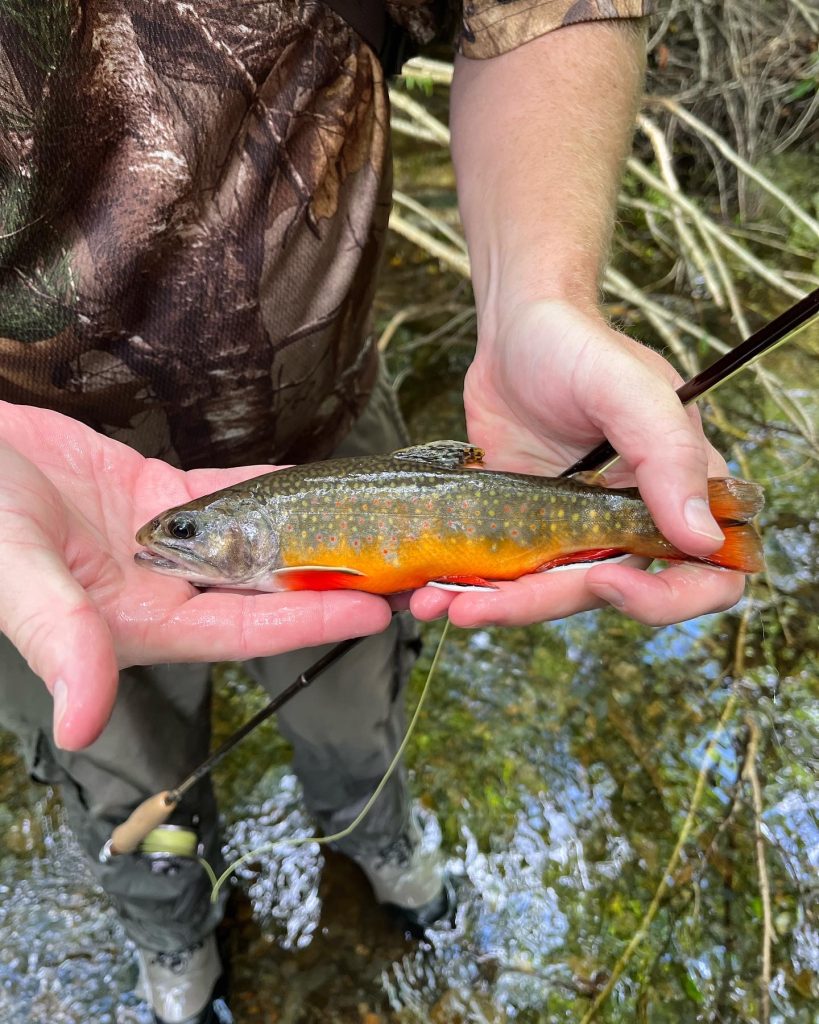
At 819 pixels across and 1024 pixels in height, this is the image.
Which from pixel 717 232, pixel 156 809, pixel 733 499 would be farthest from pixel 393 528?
pixel 717 232

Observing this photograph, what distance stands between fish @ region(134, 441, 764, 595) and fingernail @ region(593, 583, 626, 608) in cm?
27

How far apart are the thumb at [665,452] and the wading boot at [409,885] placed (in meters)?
1.99

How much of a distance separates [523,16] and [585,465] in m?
1.25

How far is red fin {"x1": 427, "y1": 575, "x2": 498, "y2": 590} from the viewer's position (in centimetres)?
190

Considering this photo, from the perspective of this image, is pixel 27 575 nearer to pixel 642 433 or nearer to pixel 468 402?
pixel 642 433

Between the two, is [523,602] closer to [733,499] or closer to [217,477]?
[733,499]

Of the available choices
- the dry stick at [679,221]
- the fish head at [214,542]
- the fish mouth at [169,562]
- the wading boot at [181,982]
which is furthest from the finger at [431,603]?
the dry stick at [679,221]

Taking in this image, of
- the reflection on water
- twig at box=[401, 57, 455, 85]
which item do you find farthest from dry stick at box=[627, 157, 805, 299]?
the reflection on water

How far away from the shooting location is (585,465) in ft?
6.65

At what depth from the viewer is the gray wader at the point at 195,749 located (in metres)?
2.27

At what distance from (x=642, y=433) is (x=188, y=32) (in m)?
1.32

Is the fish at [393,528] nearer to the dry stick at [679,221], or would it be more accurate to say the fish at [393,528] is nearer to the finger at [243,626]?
the finger at [243,626]

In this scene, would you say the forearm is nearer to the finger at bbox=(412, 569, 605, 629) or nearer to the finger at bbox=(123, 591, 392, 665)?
the finger at bbox=(412, 569, 605, 629)

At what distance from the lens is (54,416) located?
1.82 metres
